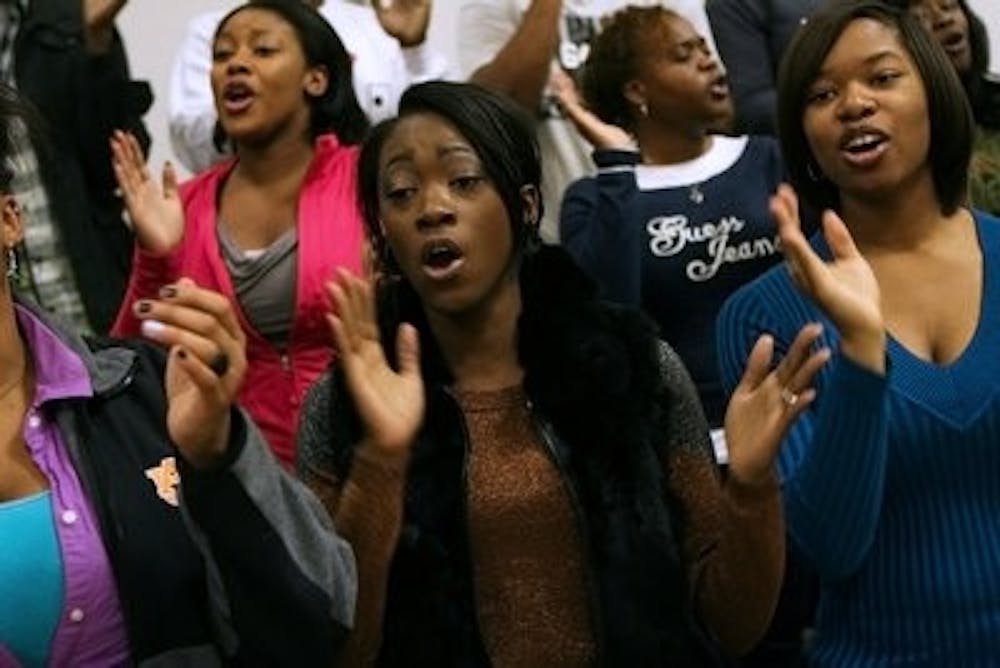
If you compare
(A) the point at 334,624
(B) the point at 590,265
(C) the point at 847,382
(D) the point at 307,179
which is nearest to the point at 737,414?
(C) the point at 847,382

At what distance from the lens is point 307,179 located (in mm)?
2861

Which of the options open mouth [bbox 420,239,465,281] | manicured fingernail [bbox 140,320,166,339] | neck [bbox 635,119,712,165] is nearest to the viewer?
manicured fingernail [bbox 140,320,166,339]

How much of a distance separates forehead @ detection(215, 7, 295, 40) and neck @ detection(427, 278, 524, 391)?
1.10 m

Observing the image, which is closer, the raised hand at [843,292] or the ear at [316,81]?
the raised hand at [843,292]

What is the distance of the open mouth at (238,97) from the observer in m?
2.92

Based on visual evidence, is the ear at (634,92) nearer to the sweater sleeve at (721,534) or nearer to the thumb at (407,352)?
the sweater sleeve at (721,534)

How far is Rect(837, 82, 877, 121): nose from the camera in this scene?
2020 mm

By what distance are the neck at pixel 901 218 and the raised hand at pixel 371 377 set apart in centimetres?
58

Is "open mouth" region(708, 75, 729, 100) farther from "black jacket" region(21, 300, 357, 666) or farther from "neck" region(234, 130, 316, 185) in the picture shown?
"black jacket" region(21, 300, 357, 666)

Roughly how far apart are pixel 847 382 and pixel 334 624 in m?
0.57

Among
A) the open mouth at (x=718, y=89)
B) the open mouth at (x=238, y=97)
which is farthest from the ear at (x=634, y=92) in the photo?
the open mouth at (x=238, y=97)

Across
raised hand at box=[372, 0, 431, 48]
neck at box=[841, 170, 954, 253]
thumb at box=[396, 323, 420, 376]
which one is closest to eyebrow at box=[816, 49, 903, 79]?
neck at box=[841, 170, 954, 253]

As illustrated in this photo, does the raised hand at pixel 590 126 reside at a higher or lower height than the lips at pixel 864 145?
lower

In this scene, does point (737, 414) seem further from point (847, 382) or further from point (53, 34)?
point (53, 34)
